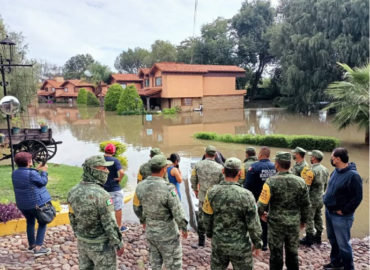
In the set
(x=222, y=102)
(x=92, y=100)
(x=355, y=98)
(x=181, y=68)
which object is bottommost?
(x=355, y=98)

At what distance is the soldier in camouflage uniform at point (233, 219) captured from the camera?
111 inches

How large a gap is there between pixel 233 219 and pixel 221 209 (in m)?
0.15

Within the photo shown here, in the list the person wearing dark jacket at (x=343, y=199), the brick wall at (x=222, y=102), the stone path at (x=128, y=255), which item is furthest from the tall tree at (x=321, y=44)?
the person wearing dark jacket at (x=343, y=199)

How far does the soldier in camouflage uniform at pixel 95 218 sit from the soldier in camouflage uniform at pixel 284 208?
178cm

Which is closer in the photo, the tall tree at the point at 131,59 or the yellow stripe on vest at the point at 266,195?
the yellow stripe on vest at the point at 266,195

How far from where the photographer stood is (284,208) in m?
3.46

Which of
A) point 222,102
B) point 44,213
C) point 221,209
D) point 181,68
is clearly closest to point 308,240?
point 221,209

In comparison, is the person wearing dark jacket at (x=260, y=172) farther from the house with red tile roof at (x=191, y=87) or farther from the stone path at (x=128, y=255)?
the house with red tile roof at (x=191, y=87)

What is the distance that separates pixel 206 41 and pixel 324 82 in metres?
24.3

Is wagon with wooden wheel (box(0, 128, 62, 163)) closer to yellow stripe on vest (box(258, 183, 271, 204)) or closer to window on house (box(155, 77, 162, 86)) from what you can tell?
yellow stripe on vest (box(258, 183, 271, 204))

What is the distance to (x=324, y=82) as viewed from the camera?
27922mm

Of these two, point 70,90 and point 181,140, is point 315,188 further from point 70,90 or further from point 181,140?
point 70,90

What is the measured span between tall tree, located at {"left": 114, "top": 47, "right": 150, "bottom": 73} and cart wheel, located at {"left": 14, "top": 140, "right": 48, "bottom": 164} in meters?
69.9

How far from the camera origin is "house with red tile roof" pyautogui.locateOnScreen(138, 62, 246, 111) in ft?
116
